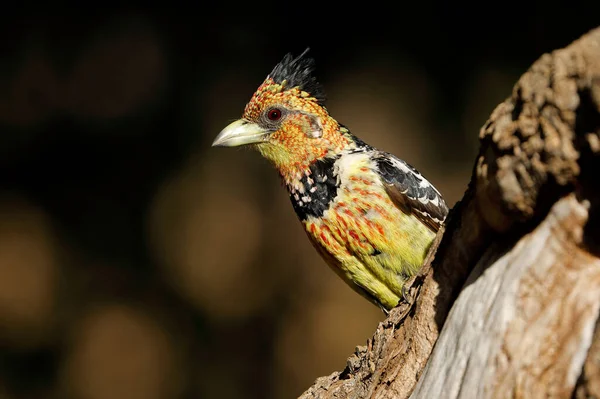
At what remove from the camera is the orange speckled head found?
3.38 m

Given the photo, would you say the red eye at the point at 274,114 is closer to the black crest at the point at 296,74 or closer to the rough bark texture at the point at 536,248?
the black crest at the point at 296,74

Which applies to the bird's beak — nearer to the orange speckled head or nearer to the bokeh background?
the orange speckled head

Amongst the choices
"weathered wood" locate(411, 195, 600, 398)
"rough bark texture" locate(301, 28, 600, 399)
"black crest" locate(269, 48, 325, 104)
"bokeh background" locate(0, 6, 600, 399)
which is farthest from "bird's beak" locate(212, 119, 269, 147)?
"bokeh background" locate(0, 6, 600, 399)

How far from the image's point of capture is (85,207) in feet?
18.5

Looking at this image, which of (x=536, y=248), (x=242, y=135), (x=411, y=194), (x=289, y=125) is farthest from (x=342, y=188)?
(x=536, y=248)

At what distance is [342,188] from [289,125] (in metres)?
0.41

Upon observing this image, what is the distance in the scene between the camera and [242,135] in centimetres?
341

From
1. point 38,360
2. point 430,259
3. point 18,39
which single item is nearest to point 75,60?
point 18,39

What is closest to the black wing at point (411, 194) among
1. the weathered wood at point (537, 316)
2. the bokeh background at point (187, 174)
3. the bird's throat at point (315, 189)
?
the bird's throat at point (315, 189)

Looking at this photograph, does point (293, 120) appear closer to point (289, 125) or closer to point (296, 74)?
point (289, 125)

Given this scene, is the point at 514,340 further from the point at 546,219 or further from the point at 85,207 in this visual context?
the point at 85,207

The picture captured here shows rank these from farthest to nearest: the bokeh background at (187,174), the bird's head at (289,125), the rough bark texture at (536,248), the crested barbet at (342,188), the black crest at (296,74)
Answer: the bokeh background at (187,174), the black crest at (296,74), the bird's head at (289,125), the crested barbet at (342,188), the rough bark texture at (536,248)

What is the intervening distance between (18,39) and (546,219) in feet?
15.9

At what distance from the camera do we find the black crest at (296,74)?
11.4ft
